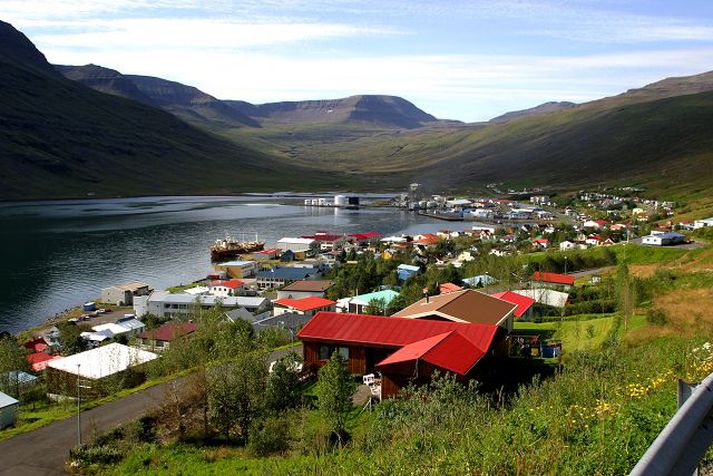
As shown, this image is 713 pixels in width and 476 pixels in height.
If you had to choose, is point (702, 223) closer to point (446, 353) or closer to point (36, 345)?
point (446, 353)

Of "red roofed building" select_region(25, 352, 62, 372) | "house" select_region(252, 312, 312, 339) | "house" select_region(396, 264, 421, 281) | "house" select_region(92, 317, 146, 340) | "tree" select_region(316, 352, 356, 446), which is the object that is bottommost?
"house" select_region(92, 317, 146, 340)

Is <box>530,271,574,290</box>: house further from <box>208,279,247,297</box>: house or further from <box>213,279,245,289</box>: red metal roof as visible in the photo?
<box>213,279,245,289</box>: red metal roof

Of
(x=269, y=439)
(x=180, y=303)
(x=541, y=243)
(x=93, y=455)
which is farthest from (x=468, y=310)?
(x=541, y=243)

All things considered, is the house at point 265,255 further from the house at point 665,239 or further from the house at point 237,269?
the house at point 665,239

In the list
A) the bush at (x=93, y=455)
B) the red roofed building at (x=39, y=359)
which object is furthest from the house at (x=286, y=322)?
the bush at (x=93, y=455)

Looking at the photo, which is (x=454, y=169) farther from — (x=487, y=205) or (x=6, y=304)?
(x=6, y=304)

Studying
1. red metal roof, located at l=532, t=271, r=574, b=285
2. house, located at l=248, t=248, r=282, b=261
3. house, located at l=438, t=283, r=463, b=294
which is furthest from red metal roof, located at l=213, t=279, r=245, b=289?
red metal roof, located at l=532, t=271, r=574, b=285
